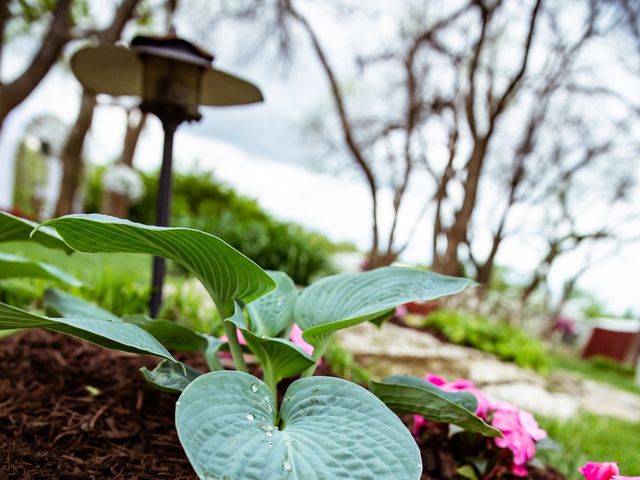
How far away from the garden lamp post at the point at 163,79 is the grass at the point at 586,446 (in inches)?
58.6

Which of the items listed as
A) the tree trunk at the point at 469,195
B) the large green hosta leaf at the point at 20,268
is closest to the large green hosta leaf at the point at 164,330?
the large green hosta leaf at the point at 20,268

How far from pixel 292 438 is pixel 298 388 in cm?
16

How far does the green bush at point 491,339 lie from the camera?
15.9 ft

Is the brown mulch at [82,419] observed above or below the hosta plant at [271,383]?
below

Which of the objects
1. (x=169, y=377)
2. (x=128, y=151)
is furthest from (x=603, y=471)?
(x=128, y=151)

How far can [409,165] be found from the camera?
7031mm

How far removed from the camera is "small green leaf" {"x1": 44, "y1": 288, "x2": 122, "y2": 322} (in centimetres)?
137

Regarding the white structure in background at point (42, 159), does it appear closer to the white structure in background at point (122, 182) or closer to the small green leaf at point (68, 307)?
the white structure in background at point (122, 182)

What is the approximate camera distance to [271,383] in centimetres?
111

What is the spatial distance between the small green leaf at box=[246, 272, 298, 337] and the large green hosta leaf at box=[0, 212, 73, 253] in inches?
16.6

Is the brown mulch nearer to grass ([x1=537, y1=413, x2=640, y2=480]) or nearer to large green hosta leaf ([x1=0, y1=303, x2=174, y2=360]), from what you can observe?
large green hosta leaf ([x1=0, y1=303, x2=174, y2=360])

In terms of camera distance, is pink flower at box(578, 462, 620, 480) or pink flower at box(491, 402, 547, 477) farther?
pink flower at box(491, 402, 547, 477)

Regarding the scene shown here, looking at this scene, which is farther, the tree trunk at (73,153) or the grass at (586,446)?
the tree trunk at (73,153)

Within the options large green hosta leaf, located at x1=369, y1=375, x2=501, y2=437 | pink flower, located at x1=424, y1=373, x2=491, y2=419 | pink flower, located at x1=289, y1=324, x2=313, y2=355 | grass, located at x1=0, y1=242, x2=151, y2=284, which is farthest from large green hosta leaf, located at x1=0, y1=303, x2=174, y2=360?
grass, located at x1=0, y1=242, x2=151, y2=284
